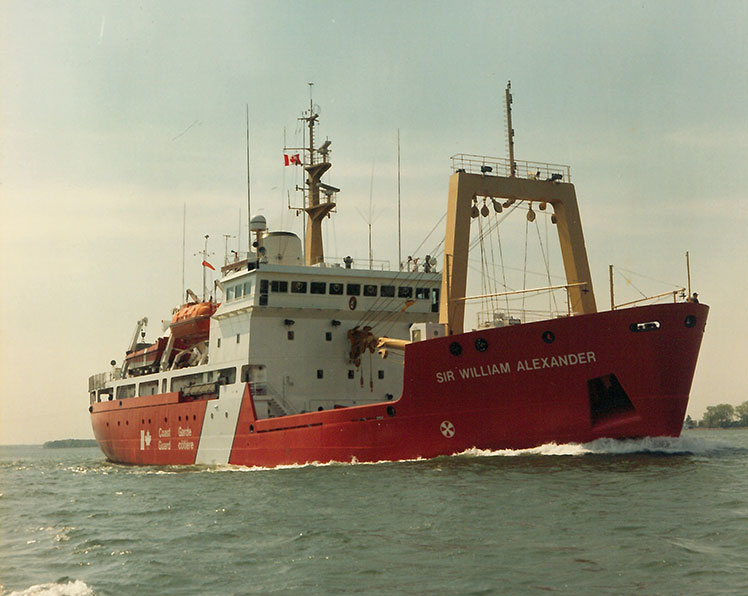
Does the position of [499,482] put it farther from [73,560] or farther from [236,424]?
[236,424]

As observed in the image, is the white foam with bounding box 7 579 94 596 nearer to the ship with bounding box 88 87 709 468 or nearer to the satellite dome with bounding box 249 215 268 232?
the ship with bounding box 88 87 709 468

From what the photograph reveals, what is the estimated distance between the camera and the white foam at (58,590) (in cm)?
971

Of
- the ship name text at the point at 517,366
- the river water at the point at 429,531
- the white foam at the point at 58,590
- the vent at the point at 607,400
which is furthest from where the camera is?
the vent at the point at 607,400

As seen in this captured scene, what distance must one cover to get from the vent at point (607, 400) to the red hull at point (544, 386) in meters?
0.02

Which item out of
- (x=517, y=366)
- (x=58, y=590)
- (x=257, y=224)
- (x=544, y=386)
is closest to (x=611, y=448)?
(x=544, y=386)

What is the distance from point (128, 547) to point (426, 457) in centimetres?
974

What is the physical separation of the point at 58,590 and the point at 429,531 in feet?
16.8

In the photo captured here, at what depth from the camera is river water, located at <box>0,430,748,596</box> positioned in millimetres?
9586

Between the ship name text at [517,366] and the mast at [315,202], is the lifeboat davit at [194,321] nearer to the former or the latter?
the mast at [315,202]

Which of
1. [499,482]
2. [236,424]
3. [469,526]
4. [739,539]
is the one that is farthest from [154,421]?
[739,539]

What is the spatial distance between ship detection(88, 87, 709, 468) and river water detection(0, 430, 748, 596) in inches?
37.0

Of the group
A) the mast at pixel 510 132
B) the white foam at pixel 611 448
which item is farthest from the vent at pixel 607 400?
the mast at pixel 510 132

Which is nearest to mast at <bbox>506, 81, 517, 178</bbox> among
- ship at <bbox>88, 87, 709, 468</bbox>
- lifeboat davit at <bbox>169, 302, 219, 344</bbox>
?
ship at <bbox>88, 87, 709, 468</bbox>

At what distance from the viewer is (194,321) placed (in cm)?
3466
